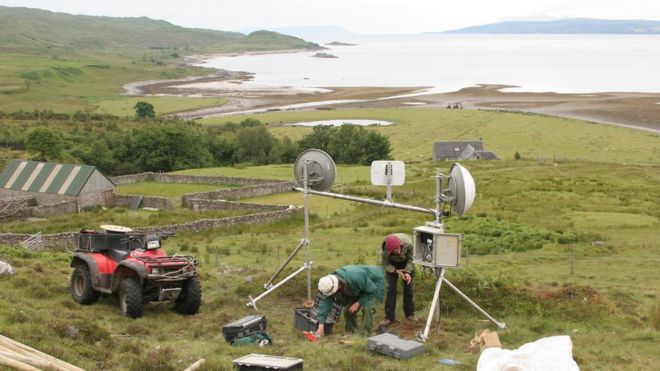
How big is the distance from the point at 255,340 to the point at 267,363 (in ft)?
6.78

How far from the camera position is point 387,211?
35344 millimetres

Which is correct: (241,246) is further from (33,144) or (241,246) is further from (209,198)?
(33,144)

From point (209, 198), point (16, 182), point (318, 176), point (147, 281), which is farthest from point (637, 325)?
point (16, 182)

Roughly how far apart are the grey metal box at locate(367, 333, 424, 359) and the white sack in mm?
1160

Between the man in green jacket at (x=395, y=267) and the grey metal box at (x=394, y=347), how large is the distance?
1743mm

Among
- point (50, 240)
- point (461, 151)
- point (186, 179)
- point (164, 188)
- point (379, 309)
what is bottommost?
point (164, 188)

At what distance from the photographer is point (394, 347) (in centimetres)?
1025

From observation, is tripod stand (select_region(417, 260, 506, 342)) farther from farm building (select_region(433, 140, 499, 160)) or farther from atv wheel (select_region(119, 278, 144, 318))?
farm building (select_region(433, 140, 499, 160))

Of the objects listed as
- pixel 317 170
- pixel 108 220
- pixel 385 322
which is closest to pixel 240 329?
pixel 385 322

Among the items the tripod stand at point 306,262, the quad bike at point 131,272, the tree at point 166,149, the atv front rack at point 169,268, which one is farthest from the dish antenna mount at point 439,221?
the tree at point 166,149

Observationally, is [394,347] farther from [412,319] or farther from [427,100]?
[427,100]

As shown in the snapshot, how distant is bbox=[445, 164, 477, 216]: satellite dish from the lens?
11.9m

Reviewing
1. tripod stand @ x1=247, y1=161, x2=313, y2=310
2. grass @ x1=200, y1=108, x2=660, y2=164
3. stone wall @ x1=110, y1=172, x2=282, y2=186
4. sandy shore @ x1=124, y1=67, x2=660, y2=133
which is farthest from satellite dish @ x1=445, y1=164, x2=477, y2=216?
sandy shore @ x1=124, y1=67, x2=660, y2=133

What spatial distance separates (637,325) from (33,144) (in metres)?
61.0
